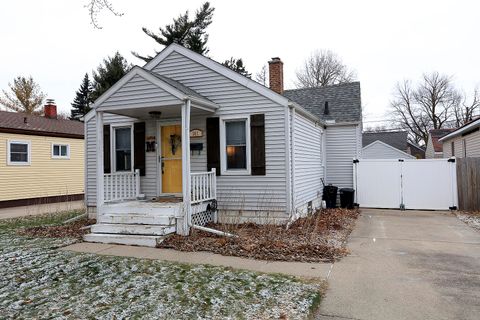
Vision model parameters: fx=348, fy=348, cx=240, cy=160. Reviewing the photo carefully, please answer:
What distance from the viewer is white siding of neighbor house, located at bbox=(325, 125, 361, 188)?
1422 cm

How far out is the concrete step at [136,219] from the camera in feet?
25.5

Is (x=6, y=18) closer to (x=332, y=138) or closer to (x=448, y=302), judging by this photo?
(x=448, y=302)

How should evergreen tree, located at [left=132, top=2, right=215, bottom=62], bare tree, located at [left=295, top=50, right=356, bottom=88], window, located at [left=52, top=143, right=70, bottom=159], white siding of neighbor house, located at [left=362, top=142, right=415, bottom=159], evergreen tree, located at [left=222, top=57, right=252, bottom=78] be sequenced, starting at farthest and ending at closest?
1. bare tree, located at [left=295, top=50, right=356, bottom=88]
2. white siding of neighbor house, located at [left=362, top=142, right=415, bottom=159]
3. evergreen tree, located at [left=222, top=57, right=252, bottom=78]
4. evergreen tree, located at [left=132, top=2, right=215, bottom=62]
5. window, located at [left=52, top=143, right=70, bottom=159]

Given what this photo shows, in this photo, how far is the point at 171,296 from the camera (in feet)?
14.3

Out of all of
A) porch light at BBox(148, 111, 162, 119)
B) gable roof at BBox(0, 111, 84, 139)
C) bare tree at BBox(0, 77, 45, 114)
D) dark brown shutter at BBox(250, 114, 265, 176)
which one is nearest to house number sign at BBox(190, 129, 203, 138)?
porch light at BBox(148, 111, 162, 119)

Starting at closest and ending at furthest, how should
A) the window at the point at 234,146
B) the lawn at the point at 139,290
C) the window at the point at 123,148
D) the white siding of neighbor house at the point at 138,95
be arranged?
the lawn at the point at 139,290, the white siding of neighbor house at the point at 138,95, the window at the point at 234,146, the window at the point at 123,148

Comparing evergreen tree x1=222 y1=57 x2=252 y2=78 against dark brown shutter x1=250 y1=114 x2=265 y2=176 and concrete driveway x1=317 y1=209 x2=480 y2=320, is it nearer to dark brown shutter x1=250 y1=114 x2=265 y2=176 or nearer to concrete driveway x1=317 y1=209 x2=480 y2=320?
dark brown shutter x1=250 y1=114 x2=265 y2=176

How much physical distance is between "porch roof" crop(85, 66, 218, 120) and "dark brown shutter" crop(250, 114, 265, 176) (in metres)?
1.37

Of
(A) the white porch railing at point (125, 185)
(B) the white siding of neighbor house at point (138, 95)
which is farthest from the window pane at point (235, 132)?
(A) the white porch railing at point (125, 185)

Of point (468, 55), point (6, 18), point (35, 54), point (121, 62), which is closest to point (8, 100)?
point (121, 62)

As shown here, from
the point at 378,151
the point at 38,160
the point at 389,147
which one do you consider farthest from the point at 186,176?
the point at 378,151

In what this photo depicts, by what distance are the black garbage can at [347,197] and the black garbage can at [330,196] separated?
29 cm

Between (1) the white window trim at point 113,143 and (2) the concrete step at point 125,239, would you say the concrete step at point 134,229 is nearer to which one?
(2) the concrete step at point 125,239

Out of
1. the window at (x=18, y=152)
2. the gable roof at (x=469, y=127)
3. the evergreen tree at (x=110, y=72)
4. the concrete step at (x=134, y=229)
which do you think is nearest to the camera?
the concrete step at (x=134, y=229)
